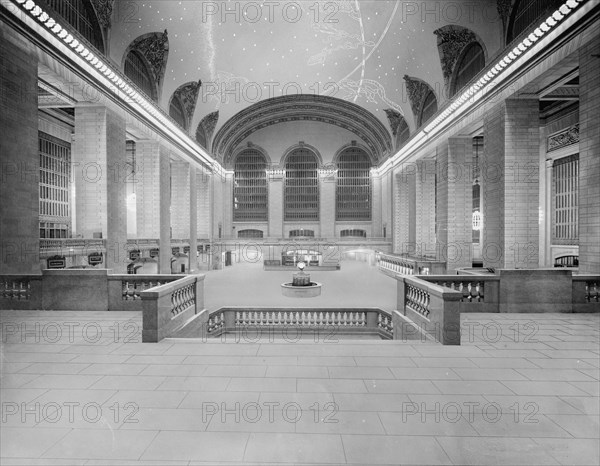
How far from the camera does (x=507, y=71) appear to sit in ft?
33.4

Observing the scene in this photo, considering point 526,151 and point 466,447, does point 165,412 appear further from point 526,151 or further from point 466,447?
point 526,151

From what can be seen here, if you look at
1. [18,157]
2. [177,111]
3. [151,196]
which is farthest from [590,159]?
[177,111]

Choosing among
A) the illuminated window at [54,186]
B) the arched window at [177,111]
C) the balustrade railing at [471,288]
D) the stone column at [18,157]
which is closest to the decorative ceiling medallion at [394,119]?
the arched window at [177,111]

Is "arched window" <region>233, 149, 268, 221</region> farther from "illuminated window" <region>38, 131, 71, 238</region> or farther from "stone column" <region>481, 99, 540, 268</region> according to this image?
"stone column" <region>481, 99, 540, 268</region>

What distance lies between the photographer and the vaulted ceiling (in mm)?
11734

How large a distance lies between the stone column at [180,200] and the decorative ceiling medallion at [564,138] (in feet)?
56.7

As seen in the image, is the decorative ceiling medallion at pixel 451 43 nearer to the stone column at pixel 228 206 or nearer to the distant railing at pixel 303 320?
the distant railing at pixel 303 320

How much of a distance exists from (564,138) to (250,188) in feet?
63.7

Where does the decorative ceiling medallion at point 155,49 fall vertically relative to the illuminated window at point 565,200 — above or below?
above

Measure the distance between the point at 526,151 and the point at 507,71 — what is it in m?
2.35

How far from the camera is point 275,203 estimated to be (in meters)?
27.2

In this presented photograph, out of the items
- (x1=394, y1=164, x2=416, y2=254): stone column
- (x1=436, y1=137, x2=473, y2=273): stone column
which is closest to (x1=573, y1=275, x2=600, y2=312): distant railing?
(x1=436, y1=137, x2=473, y2=273): stone column

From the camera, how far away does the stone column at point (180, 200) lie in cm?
1902

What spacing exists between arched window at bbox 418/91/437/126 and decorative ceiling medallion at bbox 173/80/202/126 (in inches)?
417
